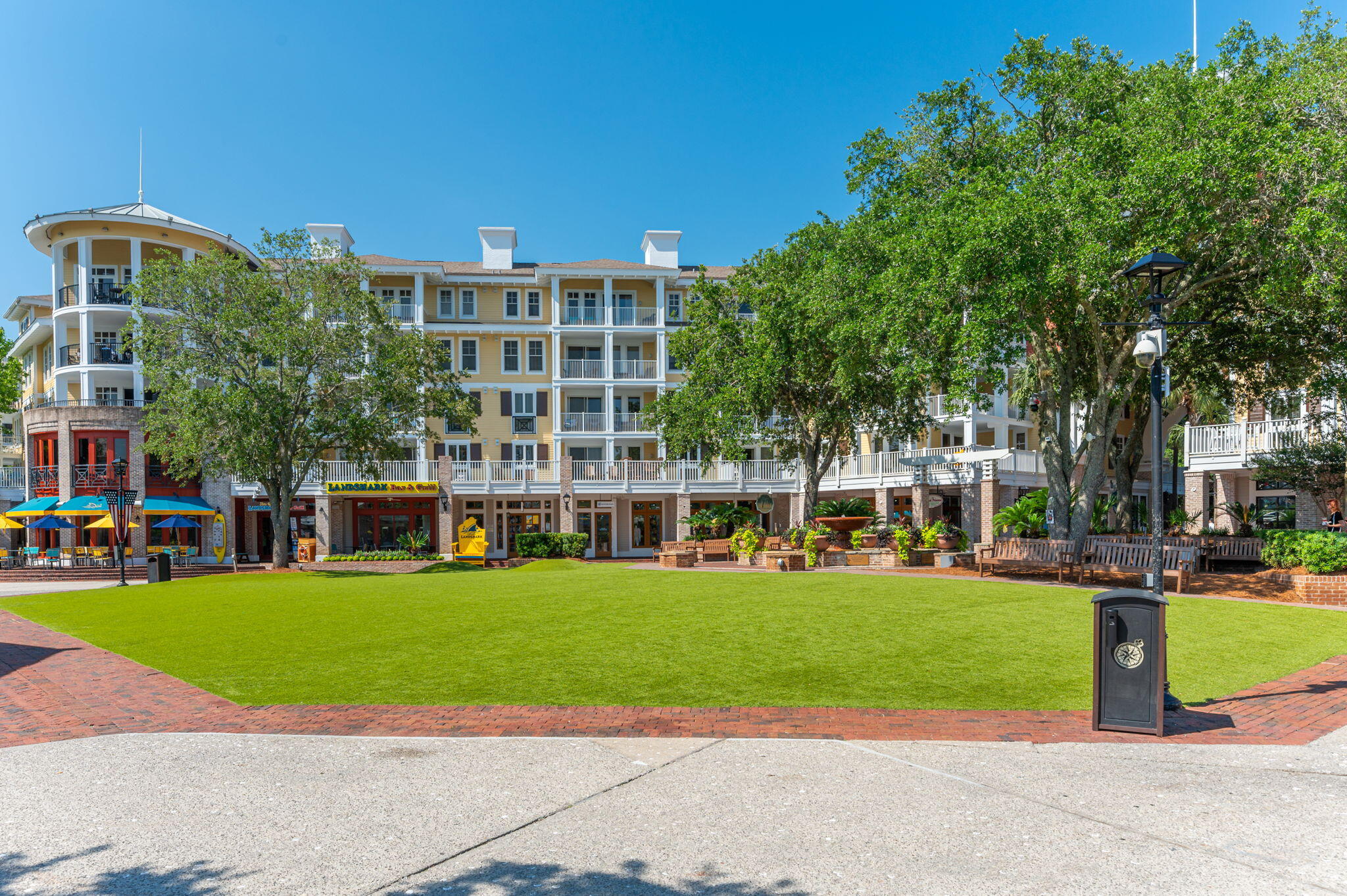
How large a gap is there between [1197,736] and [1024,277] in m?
11.4

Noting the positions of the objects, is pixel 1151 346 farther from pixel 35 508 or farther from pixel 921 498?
pixel 35 508

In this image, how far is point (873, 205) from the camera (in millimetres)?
23156

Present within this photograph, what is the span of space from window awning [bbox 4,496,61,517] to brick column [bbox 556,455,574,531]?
19388 millimetres

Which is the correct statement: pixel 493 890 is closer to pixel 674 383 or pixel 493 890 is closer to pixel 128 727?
pixel 128 727

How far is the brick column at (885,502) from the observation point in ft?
112

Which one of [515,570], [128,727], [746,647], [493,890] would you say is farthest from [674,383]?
[493,890]

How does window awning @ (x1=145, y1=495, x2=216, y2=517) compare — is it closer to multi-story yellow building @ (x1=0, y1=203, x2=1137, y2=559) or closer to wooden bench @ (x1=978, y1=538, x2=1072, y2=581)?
multi-story yellow building @ (x1=0, y1=203, x2=1137, y2=559)

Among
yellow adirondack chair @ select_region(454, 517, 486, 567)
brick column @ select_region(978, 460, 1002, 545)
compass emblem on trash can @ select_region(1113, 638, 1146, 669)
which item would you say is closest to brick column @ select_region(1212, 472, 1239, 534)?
brick column @ select_region(978, 460, 1002, 545)

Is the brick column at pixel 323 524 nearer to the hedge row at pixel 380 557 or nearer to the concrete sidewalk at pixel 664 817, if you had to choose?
the hedge row at pixel 380 557

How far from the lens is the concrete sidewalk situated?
3.92m

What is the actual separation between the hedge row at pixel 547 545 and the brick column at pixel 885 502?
487 inches

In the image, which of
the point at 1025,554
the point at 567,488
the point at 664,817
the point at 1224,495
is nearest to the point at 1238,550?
the point at 1025,554

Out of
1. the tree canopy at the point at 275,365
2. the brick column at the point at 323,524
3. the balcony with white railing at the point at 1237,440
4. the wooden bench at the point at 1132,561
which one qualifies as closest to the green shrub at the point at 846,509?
the wooden bench at the point at 1132,561

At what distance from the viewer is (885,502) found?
3456cm
